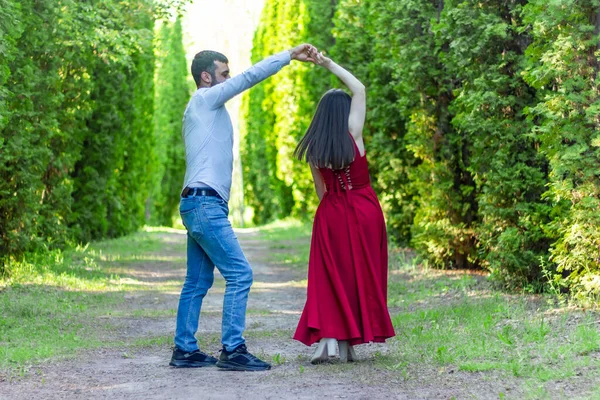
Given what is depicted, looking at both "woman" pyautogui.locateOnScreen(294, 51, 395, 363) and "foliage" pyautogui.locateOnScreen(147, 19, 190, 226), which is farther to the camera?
"foliage" pyautogui.locateOnScreen(147, 19, 190, 226)

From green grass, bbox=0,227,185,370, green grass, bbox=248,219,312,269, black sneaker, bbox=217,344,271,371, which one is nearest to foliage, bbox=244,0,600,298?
green grass, bbox=248,219,312,269

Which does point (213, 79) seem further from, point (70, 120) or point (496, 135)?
point (70, 120)

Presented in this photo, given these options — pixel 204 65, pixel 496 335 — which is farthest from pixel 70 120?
pixel 496 335

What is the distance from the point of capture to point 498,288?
10.4 meters

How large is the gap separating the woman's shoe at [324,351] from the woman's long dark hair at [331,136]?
1327 millimetres

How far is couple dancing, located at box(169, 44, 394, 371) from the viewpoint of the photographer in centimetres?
648

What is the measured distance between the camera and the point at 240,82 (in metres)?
6.43

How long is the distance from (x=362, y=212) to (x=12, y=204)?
7370 mm

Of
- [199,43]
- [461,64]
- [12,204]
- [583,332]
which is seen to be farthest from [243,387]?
[199,43]

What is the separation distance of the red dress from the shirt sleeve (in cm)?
90

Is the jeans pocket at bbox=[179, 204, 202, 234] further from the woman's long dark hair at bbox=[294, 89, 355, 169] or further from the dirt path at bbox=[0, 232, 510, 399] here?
the dirt path at bbox=[0, 232, 510, 399]

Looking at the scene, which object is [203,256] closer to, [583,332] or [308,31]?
[583,332]

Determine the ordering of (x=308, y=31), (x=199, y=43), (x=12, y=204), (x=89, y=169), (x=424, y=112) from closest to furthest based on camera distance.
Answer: (x=12, y=204) < (x=424, y=112) < (x=89, y=169) < (x=308, y=31) < (x=199, y=43)

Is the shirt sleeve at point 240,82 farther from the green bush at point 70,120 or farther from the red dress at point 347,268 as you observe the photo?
the green bush at point 70,120
